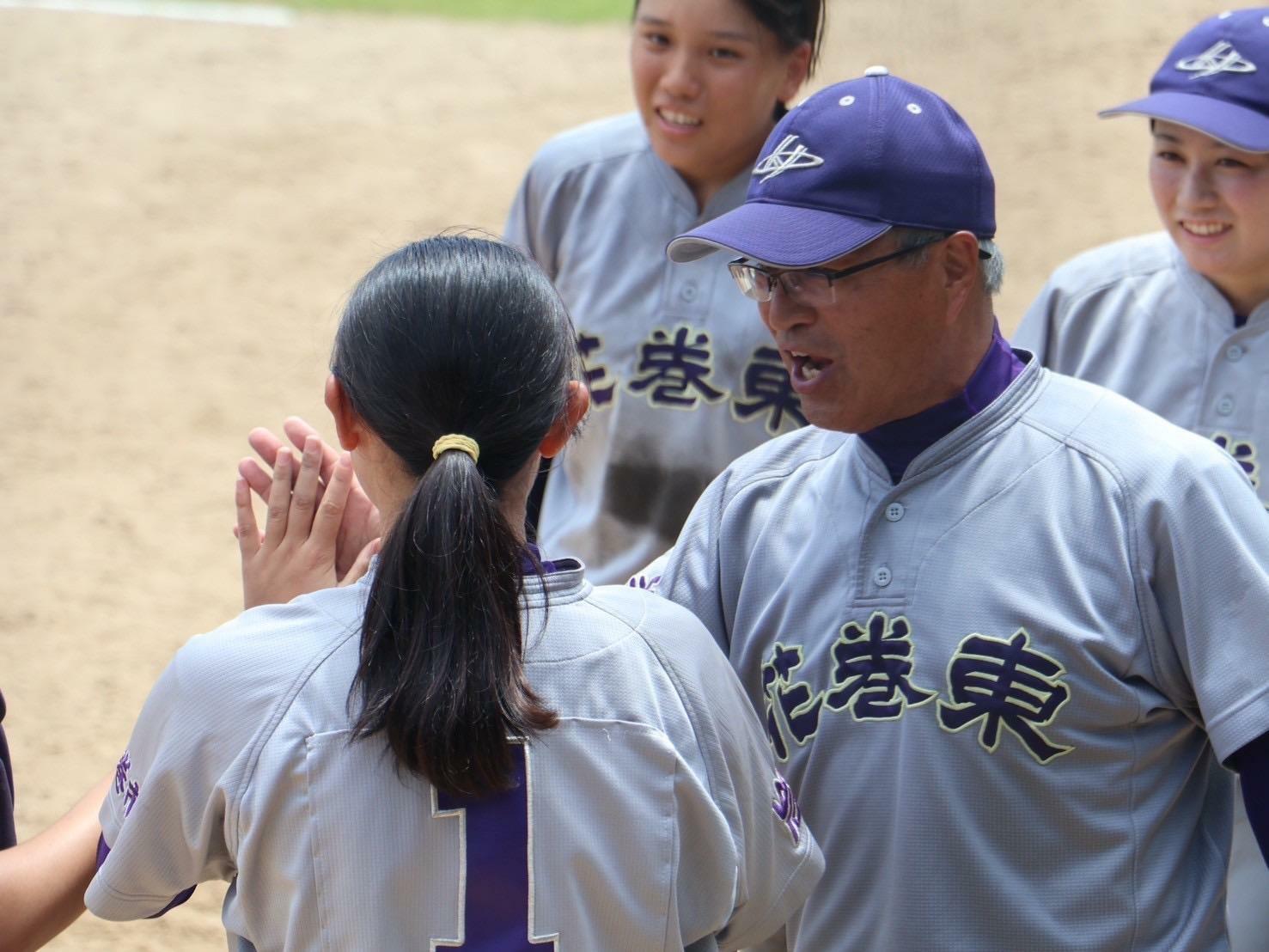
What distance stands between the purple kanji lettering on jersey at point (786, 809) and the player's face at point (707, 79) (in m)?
1.47

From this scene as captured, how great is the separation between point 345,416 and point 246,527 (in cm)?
35

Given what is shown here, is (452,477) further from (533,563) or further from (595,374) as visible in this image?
(595,374)

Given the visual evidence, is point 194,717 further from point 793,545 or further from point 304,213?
point 304,213

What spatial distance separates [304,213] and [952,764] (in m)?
7.61

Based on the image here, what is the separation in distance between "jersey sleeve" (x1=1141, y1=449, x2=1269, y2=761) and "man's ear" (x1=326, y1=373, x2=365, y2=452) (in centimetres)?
87

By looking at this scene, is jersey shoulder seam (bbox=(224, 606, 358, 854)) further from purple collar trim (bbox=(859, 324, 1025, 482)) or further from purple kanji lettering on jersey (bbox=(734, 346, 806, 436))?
purple kanji lettering on jersey (bbox=(734, 346, 806, 436))

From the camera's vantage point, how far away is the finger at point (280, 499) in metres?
→ 1.91

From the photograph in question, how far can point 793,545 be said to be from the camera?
203 centimetres

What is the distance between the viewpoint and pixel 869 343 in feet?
6.33

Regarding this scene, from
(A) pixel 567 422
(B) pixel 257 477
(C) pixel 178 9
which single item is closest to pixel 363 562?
(B) pixel 257 477

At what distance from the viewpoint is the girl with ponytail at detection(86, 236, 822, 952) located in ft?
4.95

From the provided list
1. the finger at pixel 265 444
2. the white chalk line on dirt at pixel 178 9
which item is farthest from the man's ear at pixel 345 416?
the white chalk line on dirt at pixel 178 9

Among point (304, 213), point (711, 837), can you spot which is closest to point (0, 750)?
point (711, 837)

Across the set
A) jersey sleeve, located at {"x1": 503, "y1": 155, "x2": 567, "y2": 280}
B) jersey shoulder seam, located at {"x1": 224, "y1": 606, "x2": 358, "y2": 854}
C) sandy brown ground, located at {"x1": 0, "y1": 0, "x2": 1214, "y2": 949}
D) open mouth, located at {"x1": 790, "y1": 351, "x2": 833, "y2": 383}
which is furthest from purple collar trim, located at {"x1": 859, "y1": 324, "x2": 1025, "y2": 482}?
sandy brown ground, located at {"x1": 0, "y1": 0, "x2": 1214, "y2": 949}
